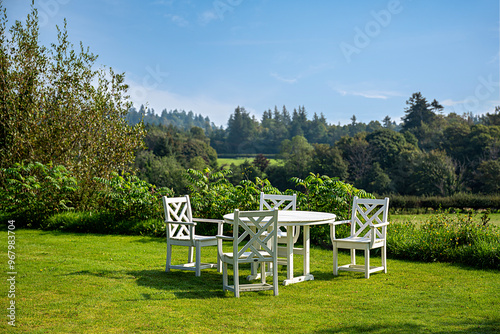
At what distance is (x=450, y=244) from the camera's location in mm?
8148

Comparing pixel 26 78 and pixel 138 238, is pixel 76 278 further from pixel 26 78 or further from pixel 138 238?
pixel 26 78

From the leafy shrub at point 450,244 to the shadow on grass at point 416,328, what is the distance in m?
3.20

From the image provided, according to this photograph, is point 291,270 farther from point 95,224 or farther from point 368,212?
point 95,224

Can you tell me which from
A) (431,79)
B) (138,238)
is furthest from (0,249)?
(431,79)

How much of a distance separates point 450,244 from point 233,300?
4.73 metres

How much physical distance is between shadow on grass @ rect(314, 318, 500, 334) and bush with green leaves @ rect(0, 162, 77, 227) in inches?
359

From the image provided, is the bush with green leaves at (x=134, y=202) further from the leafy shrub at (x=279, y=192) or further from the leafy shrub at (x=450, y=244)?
the leafy shrub at (x=450, y=244)

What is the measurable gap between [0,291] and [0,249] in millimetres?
3364

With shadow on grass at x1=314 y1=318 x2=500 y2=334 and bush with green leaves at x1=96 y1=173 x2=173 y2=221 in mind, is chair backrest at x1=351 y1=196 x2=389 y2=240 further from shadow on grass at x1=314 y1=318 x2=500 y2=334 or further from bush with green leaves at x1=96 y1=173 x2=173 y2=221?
bush with green leaves at x1=96 y1=173 x2=173 y2=221

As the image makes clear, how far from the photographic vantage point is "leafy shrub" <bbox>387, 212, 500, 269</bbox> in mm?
7473

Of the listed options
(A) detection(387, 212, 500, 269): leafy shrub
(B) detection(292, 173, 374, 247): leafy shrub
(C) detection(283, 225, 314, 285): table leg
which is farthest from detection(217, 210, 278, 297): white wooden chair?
(B) detection(292, 173, 374, 247): leafy shrub

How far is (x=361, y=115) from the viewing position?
3433 inches

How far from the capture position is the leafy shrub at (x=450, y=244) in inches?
294

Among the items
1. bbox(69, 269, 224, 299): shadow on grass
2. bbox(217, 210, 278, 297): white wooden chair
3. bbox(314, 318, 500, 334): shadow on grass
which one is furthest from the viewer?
bbox(69, 269, 224, 299): shadow on grass
